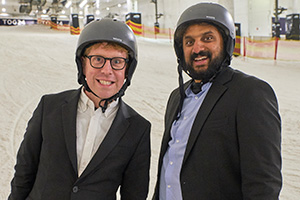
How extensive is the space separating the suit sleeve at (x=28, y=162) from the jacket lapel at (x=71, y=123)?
159 millimetres

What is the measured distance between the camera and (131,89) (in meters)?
7.16

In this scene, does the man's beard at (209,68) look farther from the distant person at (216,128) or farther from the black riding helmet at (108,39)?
the black riding helmet at (108,39)

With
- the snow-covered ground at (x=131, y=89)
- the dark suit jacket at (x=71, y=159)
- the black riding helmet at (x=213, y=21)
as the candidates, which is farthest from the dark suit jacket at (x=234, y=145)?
the snow-covered ground at (x=131, y=89)

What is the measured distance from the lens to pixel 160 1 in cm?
2781

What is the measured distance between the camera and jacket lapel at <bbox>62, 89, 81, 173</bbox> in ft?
5.35

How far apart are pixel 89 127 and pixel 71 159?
20cm

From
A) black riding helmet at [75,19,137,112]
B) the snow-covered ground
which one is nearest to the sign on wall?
the snow-covered ground

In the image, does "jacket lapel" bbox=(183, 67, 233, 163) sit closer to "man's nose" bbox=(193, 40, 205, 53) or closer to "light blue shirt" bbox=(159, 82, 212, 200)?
"light blue shirt" bbox=(159, 82, 212, 200)

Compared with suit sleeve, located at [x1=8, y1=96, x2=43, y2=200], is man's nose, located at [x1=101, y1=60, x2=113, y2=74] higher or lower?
higher

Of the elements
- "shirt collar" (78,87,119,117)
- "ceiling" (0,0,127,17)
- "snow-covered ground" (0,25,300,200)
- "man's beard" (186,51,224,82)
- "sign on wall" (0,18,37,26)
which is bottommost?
"snow-covered ground" (0,25,300,200)

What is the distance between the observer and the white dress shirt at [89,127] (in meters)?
1.68

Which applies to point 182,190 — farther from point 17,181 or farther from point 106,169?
point 17,181

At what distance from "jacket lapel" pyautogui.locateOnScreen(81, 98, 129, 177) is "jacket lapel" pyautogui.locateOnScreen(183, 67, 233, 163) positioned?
39 centimetres

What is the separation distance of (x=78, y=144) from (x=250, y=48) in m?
13.0
